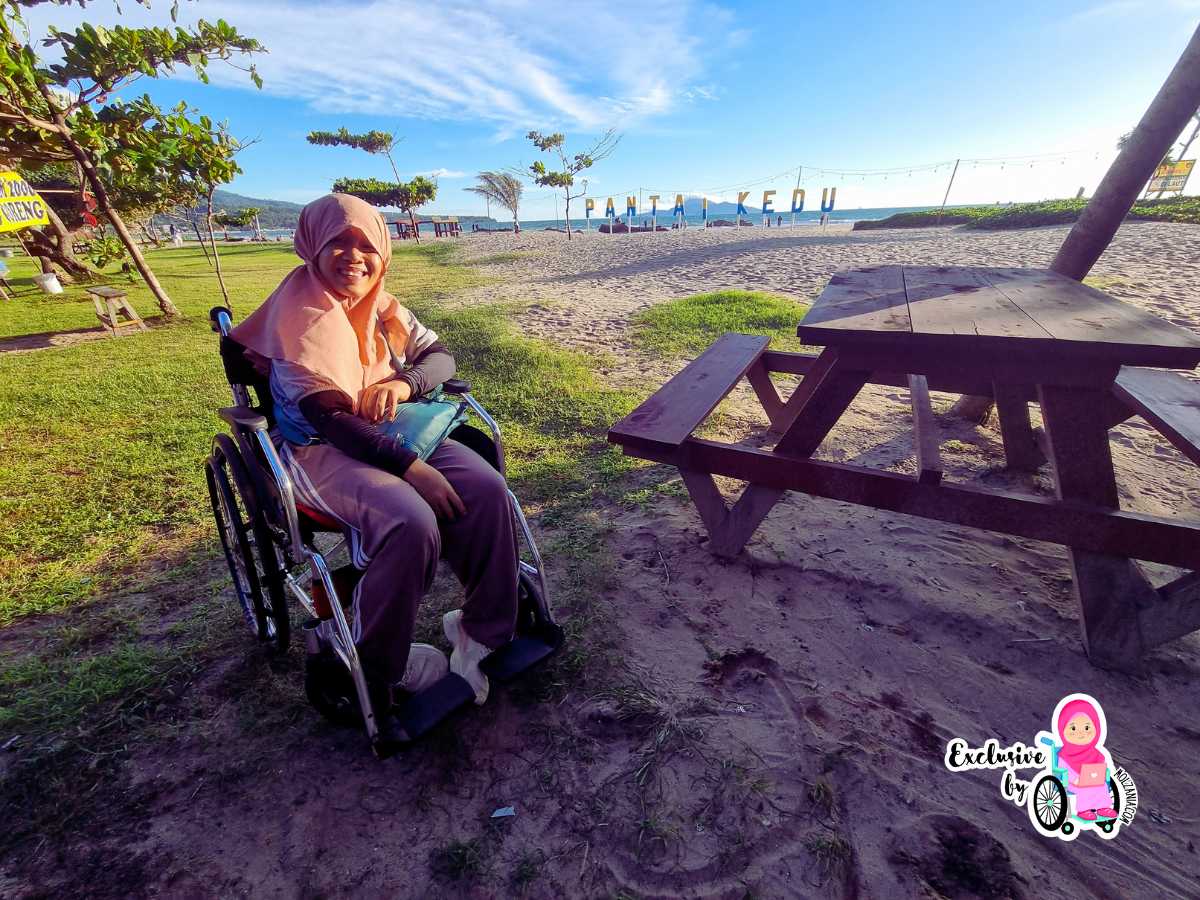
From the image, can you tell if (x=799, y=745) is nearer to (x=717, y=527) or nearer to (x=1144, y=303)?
(x=717, y=527)

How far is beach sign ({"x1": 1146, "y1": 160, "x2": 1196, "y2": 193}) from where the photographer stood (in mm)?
21141

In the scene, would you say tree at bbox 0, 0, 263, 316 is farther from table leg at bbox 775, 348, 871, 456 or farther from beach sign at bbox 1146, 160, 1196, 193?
beach sign at bbox 1146, 160, 1196, 193

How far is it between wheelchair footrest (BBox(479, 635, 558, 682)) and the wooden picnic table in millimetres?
919

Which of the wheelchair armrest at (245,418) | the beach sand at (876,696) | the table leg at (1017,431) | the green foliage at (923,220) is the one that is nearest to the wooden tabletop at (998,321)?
the table leg at (1017,431)

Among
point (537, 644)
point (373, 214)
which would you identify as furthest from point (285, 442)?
point (537, 644)

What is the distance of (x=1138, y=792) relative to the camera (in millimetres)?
1535

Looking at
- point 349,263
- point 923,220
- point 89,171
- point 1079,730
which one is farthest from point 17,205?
point 923,220

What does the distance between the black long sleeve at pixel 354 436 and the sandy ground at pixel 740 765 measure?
0.91 meters

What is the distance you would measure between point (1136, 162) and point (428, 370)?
429 cm

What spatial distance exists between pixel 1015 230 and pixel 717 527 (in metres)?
18.6

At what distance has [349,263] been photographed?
6.01ft

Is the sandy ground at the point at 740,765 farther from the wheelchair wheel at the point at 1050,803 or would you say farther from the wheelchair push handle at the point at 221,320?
the wheelchair push handle at the point at 221,320

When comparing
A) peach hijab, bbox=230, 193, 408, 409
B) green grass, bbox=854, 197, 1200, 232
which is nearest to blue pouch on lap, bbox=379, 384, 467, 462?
peach hijab, bbox=230, 193, 408, 409

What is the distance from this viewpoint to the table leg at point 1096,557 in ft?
6.22
